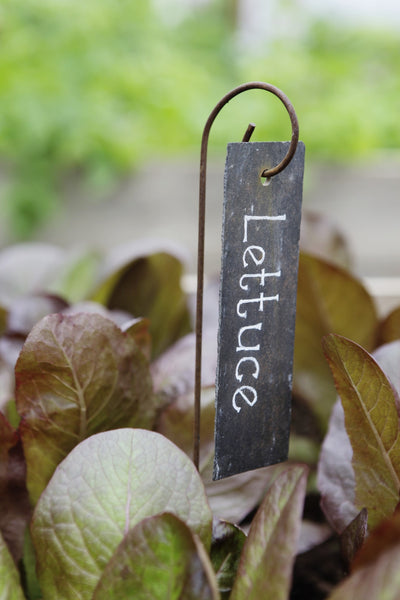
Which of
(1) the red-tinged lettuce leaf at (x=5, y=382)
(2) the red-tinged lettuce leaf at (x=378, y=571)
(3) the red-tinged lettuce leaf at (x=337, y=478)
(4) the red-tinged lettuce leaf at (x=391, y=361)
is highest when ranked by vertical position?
(4) the red-tinged lettuce leaf at (x=391, y=361)

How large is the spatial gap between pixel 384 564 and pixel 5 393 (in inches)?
15.0

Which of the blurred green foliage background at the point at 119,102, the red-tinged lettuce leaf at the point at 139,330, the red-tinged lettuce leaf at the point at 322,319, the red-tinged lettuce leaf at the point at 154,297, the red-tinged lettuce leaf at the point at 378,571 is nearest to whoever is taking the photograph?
the red-tinged lettuce leaf at the point at 378,571

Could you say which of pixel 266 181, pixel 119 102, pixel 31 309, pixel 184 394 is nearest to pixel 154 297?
pixel 31 309

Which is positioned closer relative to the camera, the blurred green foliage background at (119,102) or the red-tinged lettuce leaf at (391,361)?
the red-tinged lettuce leaf at (391,361)

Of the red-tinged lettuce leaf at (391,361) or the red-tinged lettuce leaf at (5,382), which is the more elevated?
the red-tinged lettuce leaf at (391,361)

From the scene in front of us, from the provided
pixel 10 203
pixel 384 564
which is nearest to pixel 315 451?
pixel 384 564

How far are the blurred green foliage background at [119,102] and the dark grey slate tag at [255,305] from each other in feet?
3.49

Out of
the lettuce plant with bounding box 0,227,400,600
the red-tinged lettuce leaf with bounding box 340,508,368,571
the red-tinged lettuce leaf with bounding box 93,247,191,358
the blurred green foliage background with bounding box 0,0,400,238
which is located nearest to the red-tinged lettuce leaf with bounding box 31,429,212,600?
the lettuce plant with bounding box 0,227,400,600

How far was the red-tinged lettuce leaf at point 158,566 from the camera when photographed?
33cm

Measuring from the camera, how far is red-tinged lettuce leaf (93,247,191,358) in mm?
790

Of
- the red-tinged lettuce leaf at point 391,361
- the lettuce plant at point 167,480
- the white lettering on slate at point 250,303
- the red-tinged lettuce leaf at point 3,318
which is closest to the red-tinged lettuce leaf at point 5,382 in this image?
the lettuce plant at point 167,480

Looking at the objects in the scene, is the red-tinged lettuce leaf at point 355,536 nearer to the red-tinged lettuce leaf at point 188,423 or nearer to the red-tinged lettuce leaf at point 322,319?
the red-tinged lettuce leaf at point 188,423

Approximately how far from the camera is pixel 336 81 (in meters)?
2.00

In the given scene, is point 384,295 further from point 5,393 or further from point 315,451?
point 5,393
